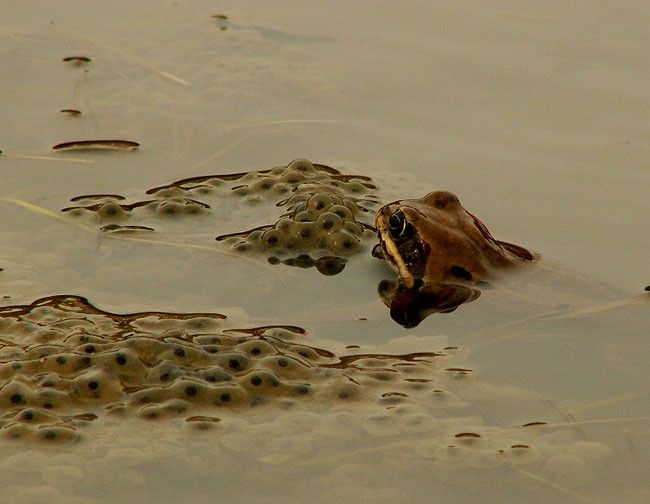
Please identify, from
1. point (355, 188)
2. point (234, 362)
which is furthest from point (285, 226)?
point (234, 362)

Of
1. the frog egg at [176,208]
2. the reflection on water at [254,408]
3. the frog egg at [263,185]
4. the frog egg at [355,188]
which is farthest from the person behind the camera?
the frog egg at [355,188]

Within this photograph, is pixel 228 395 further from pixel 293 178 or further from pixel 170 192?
pixel 293 178

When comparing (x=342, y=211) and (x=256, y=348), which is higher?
(x=342, y=211)

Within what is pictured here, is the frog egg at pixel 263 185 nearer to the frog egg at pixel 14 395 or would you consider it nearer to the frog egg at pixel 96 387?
the frog egg at pixel 96 387

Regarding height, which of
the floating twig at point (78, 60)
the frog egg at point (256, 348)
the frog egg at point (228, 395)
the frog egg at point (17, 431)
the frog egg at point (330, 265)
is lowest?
the frog egg at point (17, 431)

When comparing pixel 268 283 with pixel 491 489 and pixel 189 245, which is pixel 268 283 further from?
pixel 491 489

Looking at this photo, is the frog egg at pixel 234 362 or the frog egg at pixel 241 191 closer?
the frog egg at pixel 234 362

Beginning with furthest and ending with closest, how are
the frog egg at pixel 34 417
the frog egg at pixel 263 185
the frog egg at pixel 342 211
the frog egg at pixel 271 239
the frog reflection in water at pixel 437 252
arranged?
the frog egg at pixel 263 185
the frog egg at pixel 342 211
the frog egg at pixel 271 239
the frog reflection in water at pixel 437 252
the frog egg at pixel 34 417

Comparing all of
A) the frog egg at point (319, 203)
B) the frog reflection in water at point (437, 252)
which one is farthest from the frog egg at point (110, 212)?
the frog reflection in water at point (437, 252)
